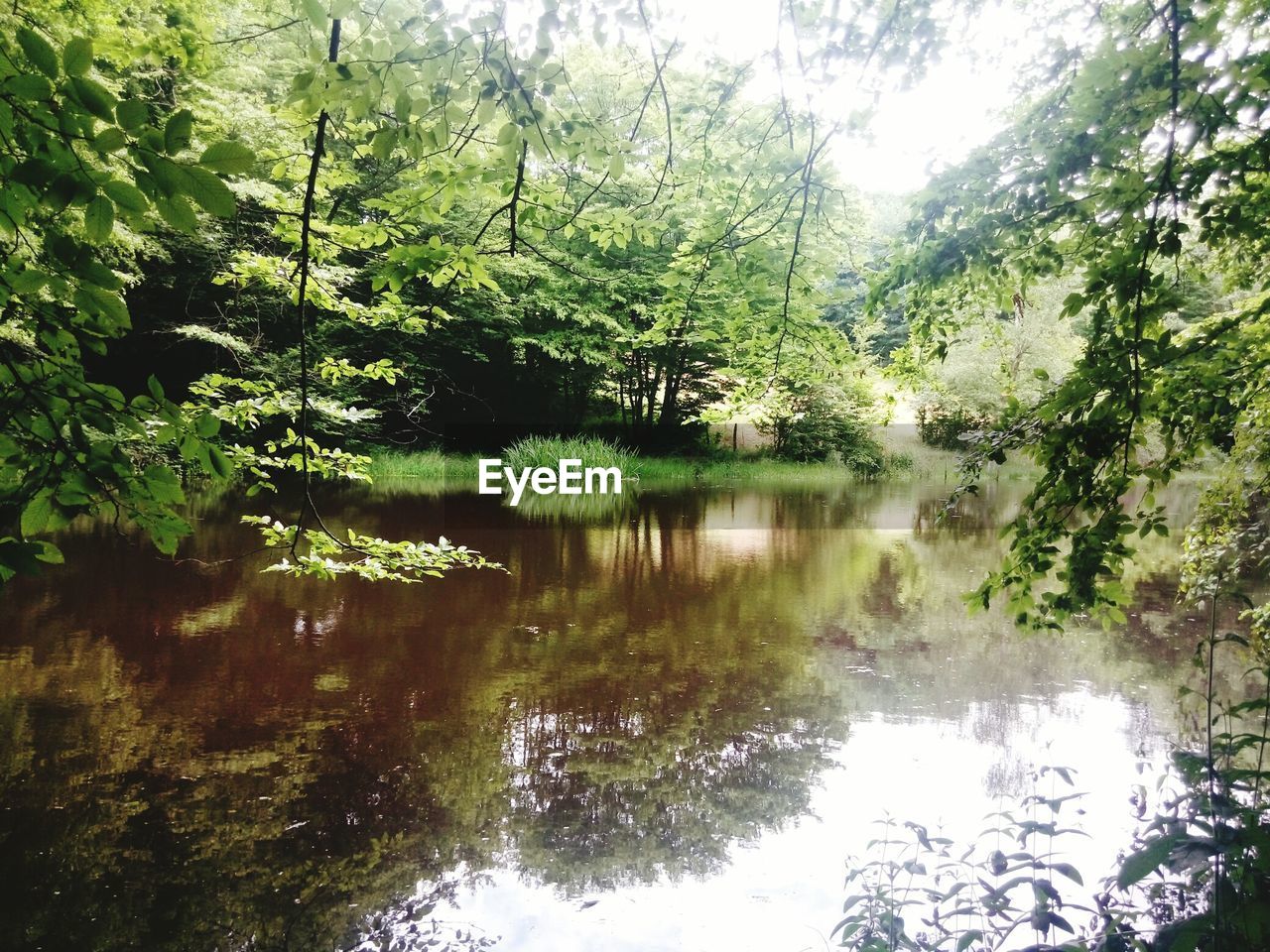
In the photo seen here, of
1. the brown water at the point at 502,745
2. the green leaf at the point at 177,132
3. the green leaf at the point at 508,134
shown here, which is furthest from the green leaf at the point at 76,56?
the brown water at the point at 502,745

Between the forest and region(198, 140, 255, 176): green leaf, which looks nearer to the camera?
region(198, 140, 255, 176): green leaf

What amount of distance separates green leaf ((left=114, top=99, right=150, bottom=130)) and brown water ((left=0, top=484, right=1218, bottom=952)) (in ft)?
7.37

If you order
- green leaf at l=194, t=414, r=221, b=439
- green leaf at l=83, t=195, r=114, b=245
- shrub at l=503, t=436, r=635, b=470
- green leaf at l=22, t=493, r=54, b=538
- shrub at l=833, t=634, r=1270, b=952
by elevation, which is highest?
green leaf at l=83, t=195, r=114, b=245

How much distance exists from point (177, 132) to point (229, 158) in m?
0.05

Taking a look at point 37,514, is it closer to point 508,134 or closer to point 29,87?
point 29,87

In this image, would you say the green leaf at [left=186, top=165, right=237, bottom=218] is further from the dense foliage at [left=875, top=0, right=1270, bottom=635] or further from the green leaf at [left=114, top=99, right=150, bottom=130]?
the dense foliage at [left=875, top=0, right=1270, bottom=635]

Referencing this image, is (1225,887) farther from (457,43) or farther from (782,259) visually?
(457,43)

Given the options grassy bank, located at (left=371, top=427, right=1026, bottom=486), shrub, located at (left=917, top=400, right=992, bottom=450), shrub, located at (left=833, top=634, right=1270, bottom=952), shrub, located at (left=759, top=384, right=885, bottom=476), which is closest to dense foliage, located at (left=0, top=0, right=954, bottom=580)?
shrub, located at (left=833, top=634, right=1270, bottom=952)

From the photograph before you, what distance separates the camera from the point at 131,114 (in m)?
0.83

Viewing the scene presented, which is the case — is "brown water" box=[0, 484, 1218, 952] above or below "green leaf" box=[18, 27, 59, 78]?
below

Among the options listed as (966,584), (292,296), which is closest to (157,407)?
(292,296)

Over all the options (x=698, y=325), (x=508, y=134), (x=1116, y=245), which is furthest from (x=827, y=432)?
(x=508, y=134)

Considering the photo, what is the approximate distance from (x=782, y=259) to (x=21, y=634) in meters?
5.06

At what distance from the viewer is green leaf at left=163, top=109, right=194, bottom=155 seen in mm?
822
